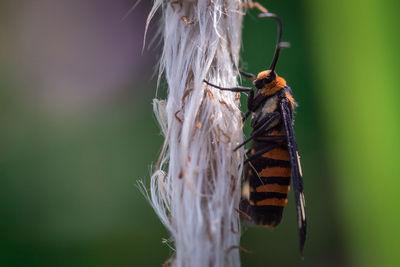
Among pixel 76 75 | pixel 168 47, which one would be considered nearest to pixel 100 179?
pixel 76 75

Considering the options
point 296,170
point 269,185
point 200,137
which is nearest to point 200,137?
point 200,137

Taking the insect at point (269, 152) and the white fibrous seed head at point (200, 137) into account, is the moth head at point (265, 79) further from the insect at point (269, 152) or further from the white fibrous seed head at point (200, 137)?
the white fibrous seed head at point (200, 137)

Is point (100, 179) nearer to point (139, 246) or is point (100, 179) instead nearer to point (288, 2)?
point (139, 246)

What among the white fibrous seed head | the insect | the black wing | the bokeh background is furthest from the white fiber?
the bokeh background

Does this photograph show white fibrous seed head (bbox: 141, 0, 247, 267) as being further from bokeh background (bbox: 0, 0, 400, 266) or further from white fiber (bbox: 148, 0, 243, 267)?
bokeh background (bbox: 0, 0, 400, 266)

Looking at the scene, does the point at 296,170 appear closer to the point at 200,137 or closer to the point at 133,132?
the point at 200,137

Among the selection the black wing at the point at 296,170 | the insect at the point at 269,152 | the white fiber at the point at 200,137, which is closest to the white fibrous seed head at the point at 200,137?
the white fiber at the point at 200,137
